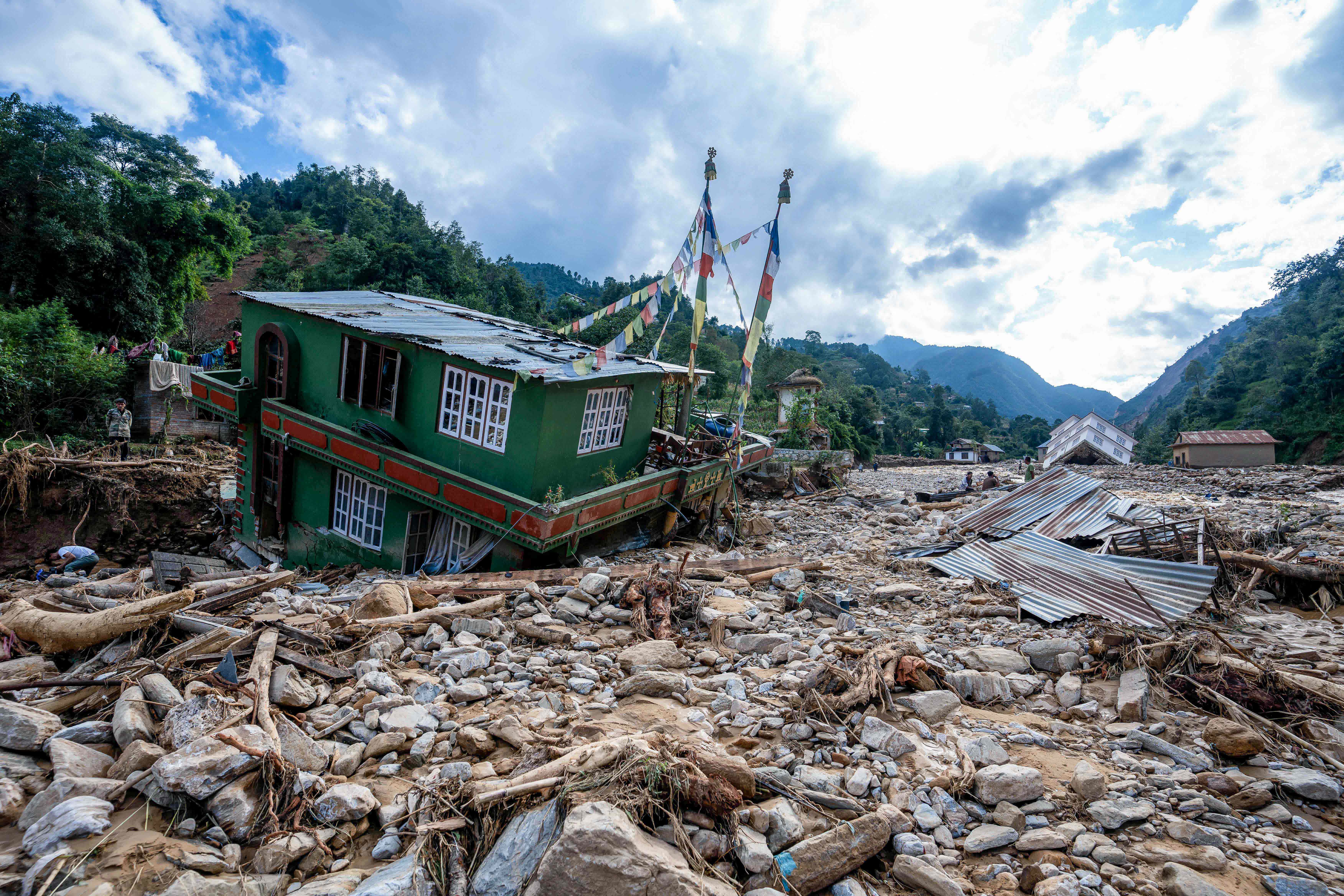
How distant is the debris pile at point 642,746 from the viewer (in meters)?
2.93

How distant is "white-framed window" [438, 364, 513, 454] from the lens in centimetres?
938

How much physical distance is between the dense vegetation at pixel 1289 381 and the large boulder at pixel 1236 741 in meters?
37.6

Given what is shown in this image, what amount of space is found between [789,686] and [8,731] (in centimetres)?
484

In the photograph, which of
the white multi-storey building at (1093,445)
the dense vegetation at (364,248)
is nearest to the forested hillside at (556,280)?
the dense vegetation at (364,248)

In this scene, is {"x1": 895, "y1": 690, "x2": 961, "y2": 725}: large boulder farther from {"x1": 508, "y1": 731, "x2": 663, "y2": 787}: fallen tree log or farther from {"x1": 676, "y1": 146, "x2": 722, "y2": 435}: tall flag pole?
{"x1": 676, "y1": 146, "x2": 722, "y2": 435}: tall flag pole

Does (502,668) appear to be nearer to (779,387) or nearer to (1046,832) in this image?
(1046,832)

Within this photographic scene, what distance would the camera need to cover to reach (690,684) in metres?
5.12

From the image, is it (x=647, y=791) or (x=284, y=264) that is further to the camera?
(x=284, y=264)

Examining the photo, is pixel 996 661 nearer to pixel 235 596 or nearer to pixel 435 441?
pixel 235 596

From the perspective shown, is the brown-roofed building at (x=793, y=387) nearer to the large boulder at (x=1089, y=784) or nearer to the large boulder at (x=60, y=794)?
the large boulder at (x=1089, y=784)

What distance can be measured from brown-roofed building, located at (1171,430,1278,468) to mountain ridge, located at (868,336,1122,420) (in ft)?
316

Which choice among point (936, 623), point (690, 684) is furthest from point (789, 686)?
point (936, 623)

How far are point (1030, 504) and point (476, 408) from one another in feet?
34.7

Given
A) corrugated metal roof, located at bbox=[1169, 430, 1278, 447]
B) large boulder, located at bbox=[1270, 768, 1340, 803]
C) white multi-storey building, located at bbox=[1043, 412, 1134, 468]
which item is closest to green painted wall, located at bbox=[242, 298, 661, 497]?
large boulder, located at bbox=[1270, 768, 1340, 803]
